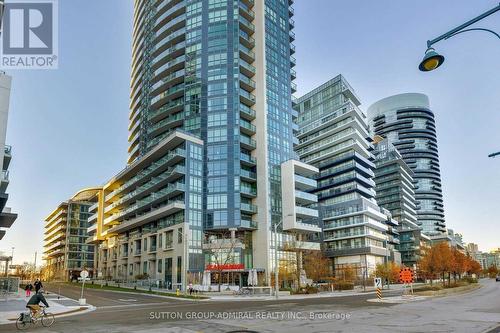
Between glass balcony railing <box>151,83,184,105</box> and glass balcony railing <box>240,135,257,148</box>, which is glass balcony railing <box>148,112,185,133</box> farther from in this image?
glass balcony railing <box>240,135,257,148</box>

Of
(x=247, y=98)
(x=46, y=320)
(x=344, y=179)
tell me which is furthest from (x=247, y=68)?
(x=46, y=320)

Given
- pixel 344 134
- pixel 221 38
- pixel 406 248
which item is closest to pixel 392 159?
pixel 406 248

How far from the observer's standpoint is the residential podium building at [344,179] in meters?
109

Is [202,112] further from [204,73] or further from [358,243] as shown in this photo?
[358,243]

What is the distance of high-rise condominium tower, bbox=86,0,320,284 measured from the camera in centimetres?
7969

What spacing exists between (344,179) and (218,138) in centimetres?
4742

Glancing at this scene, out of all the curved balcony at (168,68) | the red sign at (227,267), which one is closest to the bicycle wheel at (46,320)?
the red sign at (227,267)

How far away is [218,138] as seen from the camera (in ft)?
276

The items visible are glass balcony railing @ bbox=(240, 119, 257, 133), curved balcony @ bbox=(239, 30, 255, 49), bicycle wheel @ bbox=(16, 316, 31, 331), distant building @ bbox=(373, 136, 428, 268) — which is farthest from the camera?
distant building @ bbox=(373, 136, 428, 268)

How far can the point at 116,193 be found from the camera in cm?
10881

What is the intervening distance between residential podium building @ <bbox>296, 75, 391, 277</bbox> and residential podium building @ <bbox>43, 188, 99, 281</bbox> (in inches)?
3684

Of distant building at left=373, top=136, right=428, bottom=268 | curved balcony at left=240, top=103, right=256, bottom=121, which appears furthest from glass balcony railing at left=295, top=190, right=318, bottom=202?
distant building at left=373, top=136, right=428, bottom=268

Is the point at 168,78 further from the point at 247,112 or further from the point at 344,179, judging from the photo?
the point at 344,179

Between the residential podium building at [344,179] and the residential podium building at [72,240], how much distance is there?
3684 inches
